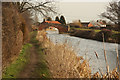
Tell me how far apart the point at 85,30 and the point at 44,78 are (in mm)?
17822

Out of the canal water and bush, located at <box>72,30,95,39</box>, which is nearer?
the canal water

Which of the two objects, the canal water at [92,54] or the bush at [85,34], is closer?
the canal water at [92,54]

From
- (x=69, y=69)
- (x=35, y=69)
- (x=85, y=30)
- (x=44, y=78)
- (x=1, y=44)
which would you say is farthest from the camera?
(x=85, y=30)

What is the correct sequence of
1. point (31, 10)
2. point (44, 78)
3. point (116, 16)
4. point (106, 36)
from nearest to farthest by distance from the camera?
point (44, 78) → point (116, 16) → point (31, 10) → point (106, 36)

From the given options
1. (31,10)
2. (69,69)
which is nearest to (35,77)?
(69,69)

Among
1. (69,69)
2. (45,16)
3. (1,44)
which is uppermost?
(45,16)

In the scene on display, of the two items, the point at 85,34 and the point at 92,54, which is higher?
the point at 85,34

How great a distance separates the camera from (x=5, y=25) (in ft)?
14.6

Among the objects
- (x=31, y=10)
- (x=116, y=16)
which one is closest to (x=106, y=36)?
(x=116, y=16)

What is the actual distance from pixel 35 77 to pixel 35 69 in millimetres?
776

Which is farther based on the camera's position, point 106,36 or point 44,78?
point 106,36

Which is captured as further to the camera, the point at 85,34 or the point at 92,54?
the point at 85,34

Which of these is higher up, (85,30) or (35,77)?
(85,30)

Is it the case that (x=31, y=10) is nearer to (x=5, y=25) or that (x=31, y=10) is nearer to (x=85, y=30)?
(x=85, y=30)
